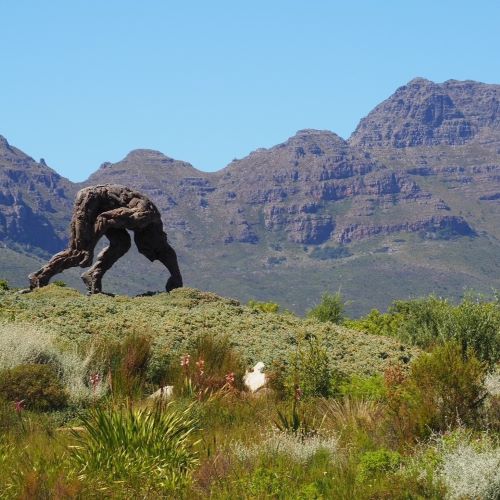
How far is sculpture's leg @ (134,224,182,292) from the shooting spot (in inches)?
1243

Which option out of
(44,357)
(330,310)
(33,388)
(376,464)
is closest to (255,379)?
(44,357)

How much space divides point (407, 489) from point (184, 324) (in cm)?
1404

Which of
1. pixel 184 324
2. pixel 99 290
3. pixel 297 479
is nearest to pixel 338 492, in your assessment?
pixel 297 479

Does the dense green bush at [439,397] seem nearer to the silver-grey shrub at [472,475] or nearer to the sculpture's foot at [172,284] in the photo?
the silver-grey shrub at [472,475]

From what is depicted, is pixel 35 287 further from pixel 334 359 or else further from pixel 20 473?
pixel 20 473

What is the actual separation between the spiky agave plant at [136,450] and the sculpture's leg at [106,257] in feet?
60.2

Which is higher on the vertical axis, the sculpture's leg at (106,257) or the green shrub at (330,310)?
the sculpture's leg at (106,257)

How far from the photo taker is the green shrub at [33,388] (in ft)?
51.8

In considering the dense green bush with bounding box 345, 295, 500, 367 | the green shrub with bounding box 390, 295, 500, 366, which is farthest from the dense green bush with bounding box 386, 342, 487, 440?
the green shrub with bounding box 390, 295, 500, 366

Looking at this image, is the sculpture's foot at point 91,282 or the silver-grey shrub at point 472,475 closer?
the silver-grey shrub at point 472,475

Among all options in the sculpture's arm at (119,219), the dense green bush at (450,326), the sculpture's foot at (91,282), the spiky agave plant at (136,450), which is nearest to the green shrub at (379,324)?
the dense green bush at (450,326)

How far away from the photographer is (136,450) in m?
11.5

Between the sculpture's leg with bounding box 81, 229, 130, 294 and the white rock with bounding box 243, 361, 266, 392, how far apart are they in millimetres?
11382

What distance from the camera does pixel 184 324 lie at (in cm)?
2398
